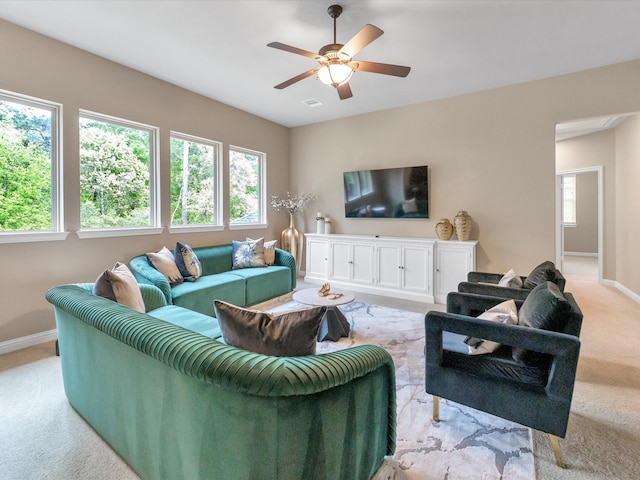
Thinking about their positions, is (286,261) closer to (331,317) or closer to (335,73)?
(331,317)

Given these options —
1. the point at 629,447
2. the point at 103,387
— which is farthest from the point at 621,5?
the point at 103,387

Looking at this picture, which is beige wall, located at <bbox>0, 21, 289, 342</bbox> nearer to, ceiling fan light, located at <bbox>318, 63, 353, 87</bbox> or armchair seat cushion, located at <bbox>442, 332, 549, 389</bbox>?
ceiling fan light, located at <bbox>318, 63, 353, 87</bbox>

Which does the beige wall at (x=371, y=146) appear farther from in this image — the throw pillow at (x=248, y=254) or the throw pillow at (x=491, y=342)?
the throw pillow at (x=491, y=342)

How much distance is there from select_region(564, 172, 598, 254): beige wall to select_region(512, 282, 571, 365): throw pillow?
28.1 ft

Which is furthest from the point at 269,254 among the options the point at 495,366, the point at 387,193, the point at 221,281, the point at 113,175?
the point at 495,366

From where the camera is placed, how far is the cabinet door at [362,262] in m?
4.98

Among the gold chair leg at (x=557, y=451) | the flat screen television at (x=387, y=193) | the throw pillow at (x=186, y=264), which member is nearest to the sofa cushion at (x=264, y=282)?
the throw pillow at (x=186, y=264)

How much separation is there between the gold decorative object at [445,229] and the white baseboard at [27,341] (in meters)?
4.77

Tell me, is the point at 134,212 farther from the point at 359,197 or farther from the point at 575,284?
the point at 575,284

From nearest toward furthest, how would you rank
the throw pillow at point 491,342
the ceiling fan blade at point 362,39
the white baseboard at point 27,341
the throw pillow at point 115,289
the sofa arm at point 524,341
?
the sofa arm at point 524,341, the throw pillow at point 491,342, the throw pillow at point 115,289, the ceiling fan blade at point 362,39, the white baseboard at point 27,341

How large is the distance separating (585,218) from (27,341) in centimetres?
1119

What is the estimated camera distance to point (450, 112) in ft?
15.1

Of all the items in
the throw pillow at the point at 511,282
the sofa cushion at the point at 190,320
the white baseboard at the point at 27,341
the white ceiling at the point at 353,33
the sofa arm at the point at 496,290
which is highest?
the white ceiling at the point at 353,33

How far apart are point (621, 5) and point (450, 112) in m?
2.11
